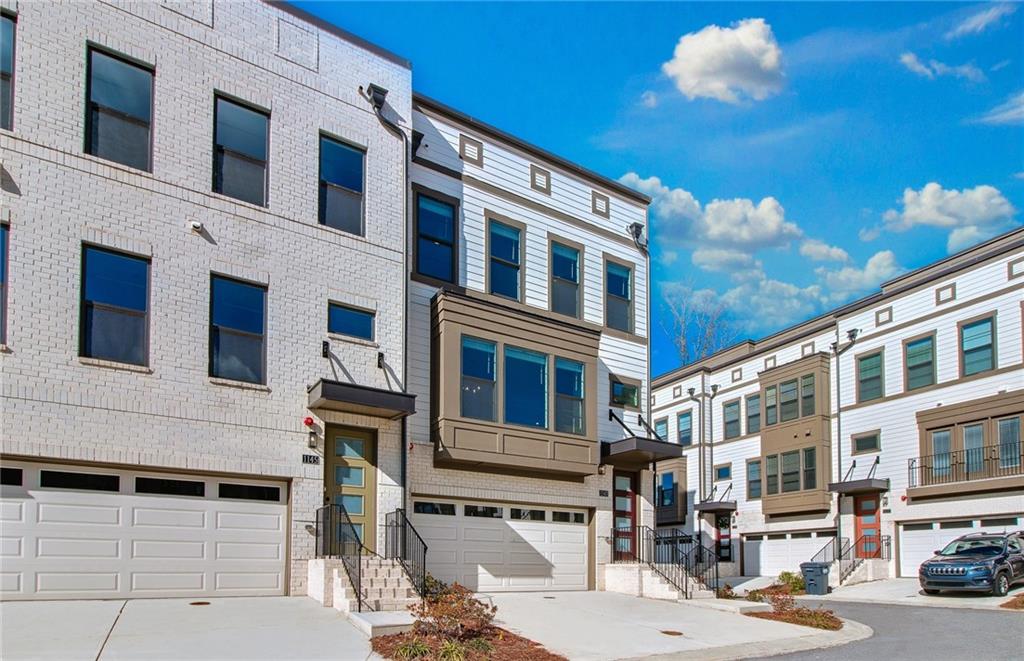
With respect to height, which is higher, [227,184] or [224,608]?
[227,184]

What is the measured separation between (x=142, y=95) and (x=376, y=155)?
459cm

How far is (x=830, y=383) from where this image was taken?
107ft

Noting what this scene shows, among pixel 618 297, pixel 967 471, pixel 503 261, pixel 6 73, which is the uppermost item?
pixel 6 73

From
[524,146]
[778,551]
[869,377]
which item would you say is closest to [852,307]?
[869,377]

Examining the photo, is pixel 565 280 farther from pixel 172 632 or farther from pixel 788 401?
pixel 788 401

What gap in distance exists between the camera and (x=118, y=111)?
14586 mm

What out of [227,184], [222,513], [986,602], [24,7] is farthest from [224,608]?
[986,602]

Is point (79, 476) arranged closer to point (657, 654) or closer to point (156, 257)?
point (156, 257)

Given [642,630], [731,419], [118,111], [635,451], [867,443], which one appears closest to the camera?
[118,111]

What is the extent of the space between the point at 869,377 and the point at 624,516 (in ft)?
45.2

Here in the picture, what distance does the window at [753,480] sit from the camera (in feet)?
117

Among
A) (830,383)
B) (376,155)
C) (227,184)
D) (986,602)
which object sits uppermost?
(376,155)

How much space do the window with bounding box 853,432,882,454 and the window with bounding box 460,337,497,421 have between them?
1721cm

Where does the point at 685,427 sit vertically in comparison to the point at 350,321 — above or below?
below
